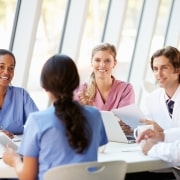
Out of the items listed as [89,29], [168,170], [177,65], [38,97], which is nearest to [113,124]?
[168,170]

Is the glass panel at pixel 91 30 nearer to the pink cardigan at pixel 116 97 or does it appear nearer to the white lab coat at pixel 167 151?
the pink cardigan at pixel 116 97

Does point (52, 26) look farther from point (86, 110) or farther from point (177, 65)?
point (86, 110)

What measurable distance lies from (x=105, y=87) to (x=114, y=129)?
570 mm

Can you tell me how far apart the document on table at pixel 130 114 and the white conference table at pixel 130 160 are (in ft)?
0.57

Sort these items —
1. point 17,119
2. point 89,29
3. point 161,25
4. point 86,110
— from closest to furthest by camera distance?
1. point 86,110
2. point 17,119
3. point 89,29
4. point 161,25

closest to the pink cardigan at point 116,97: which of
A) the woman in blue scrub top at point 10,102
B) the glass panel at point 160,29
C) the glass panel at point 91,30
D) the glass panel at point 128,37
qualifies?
the woman in blue scrub top at point 10,102

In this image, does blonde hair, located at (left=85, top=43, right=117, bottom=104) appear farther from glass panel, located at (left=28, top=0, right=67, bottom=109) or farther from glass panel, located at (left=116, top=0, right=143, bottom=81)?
glass panel, located at (left=116, top=0, right=143, bottom=81)

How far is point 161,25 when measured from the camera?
5.89 meters

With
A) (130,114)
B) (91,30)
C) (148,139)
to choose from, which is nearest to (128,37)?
(91,30)

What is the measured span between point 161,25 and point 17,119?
3990mm

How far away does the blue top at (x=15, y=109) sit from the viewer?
2.35m

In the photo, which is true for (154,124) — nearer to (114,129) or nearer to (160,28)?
(114,129)

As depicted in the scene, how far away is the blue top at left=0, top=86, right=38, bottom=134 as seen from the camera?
2352 mm

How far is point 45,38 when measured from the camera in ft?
12.8
